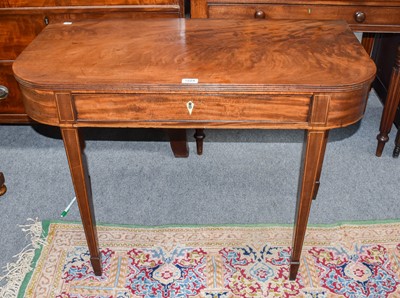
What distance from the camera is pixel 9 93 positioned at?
282 cm

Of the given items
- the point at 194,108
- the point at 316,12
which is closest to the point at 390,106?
the point at 316,12

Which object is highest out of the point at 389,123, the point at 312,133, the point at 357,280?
the point at 312,133

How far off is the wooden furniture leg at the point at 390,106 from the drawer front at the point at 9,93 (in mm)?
2043

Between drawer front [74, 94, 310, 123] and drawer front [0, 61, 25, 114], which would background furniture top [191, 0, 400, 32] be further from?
drawer front [0, 61, 25, 114]

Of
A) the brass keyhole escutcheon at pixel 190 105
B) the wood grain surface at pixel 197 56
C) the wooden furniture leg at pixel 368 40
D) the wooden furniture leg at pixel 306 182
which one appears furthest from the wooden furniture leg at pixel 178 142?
the wooden furniture leg at pixel 368 40

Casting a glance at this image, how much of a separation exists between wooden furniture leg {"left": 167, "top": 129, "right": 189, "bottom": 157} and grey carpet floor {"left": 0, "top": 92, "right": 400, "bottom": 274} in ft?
0.14

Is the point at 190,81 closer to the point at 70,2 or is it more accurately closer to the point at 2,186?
the point at 70,2

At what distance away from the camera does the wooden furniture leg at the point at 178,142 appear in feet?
9.01

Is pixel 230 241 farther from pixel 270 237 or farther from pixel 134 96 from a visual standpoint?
pixel 134 96

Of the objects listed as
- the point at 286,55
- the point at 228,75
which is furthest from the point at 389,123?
the point at 228,75

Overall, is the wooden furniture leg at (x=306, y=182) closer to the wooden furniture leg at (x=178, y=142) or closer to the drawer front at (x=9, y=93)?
the wooden furniture leg at (x=178, y=142)

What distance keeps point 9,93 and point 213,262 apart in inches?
60.4

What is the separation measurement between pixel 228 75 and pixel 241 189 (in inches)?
44.4

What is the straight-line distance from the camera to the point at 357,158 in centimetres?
285
